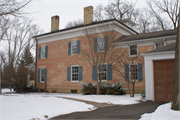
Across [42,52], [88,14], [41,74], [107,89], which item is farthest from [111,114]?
[42,52]

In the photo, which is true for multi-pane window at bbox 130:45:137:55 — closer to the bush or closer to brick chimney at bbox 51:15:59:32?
the bush

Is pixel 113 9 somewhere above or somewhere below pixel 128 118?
above

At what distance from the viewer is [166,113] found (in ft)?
17.1

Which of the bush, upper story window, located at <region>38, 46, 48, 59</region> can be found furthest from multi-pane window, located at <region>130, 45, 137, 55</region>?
upper story window, located at <region>38, 46, 48, 59</region>

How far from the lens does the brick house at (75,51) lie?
15828 mm

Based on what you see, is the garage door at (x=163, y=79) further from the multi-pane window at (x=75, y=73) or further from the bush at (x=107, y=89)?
the multi-pane window at (x=75, y=73)

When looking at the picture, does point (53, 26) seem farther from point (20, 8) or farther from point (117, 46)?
point (20, 8)

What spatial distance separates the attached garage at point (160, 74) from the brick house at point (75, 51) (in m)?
4.36

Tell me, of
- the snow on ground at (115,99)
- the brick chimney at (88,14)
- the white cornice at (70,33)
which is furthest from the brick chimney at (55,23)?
the snow on ground at (115,99)

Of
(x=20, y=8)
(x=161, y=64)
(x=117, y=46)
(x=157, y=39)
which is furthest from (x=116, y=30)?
(x=20, y=8)

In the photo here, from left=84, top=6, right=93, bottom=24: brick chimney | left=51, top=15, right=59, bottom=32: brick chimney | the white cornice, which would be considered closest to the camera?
the white cornice

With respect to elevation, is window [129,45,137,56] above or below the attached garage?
above

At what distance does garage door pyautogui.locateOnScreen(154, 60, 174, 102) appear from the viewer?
10023mm

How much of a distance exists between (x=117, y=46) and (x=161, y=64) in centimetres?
716
